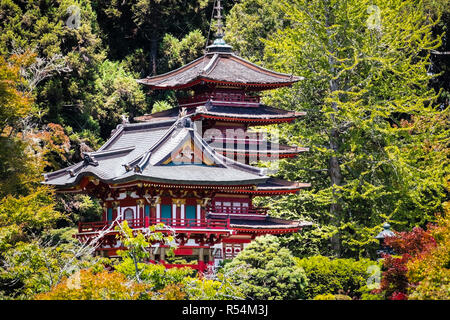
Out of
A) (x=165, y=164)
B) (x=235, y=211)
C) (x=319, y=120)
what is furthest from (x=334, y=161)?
(x=165, y=164)

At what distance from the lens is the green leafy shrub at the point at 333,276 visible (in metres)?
43.7

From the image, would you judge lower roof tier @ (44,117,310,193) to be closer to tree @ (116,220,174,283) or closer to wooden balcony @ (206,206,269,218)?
wooden balcony @ (206,206,269,218)

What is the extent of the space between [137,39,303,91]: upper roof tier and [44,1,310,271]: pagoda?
6 cm

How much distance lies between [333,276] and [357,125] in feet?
37.2

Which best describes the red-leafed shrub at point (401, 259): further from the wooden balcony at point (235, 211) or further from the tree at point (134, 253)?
the wooden balcony at point (235, 211)

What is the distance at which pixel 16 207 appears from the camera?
44438mm

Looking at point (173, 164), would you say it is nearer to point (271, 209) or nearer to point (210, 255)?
point (210, 255)

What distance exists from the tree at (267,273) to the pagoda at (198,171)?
3555 millimetres

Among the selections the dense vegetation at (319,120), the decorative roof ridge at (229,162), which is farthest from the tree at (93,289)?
the decorative roof ridge at (229,162)

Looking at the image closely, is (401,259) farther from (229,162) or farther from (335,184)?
(335,184)

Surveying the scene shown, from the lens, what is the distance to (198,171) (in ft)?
144

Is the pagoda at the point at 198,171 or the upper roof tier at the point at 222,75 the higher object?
the upper roof tier at the point at 222,75
